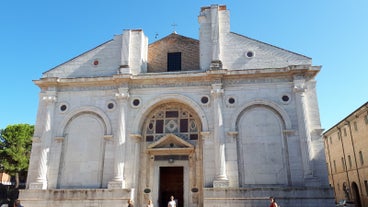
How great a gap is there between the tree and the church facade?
14356 millimetres

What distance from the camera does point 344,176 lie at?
28594mm

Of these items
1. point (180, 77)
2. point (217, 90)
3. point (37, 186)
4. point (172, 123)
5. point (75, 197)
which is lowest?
point (75, 197)

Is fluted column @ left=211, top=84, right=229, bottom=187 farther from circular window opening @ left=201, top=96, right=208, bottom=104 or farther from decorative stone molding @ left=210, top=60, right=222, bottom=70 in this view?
decorative stone molding @ left=210, top=60, right=222, bottom=70

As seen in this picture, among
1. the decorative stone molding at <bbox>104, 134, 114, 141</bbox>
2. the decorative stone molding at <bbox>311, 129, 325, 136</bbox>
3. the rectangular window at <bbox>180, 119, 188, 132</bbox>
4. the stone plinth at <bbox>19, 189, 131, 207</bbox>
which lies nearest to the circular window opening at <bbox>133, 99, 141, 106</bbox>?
the decorative stone molding at <bbox>104, 134, 114, 141</bbox>

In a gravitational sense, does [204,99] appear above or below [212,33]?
below

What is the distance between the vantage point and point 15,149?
28672mm

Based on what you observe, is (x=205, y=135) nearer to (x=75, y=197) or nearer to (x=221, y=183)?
(x=221, y=183)

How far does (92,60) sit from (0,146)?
59.9 ft

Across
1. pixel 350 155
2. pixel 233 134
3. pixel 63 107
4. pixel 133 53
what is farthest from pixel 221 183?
pixel 350 155

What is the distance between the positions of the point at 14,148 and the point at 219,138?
917 inches

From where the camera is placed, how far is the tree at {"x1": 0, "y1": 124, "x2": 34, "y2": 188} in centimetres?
2846

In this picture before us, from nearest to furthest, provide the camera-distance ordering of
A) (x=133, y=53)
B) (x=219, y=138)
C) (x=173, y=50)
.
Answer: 1. (x=219, y=138)
2. (x=133, y=53)
3. (x=173, y=50)

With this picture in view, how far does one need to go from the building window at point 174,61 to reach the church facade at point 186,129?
1.62m

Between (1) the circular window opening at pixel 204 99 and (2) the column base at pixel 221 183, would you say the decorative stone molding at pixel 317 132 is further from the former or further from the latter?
(1) the circular window opening at pixel 204 99
